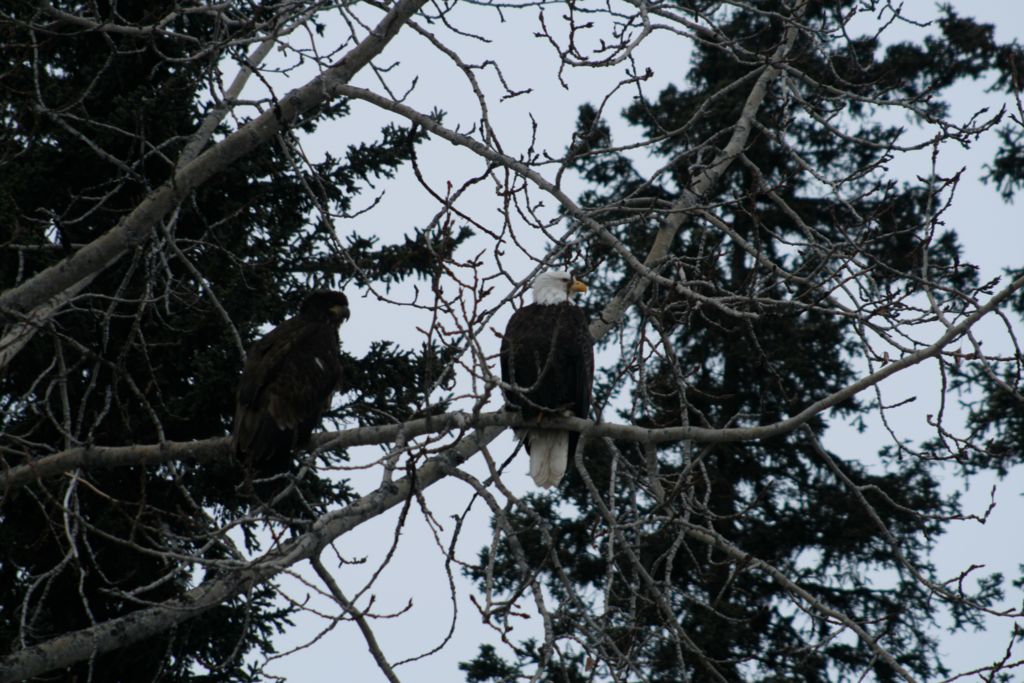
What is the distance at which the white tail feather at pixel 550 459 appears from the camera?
5.62m

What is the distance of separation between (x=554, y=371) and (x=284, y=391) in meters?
1.33

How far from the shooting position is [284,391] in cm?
500

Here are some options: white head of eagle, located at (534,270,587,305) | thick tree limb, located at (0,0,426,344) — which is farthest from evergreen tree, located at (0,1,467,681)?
thick tree limb, located at (0,0,426,344)

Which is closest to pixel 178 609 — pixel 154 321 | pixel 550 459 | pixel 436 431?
pixel 436 431

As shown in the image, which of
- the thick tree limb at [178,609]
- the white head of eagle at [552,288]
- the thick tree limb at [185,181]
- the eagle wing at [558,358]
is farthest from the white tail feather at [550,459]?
Result: the thick tree limb at [185,181]

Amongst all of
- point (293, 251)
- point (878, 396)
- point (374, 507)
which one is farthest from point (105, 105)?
point (878, 396)

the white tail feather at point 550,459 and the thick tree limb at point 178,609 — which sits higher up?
the white tail feather at point 550,459

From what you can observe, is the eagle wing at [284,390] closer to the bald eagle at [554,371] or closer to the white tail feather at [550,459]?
the bald eagle at [554,371]

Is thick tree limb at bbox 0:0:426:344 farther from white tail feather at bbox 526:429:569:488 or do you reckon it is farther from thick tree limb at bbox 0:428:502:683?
white tail feather at bbox 526:429:569:488

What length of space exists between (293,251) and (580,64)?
3646 millimetres

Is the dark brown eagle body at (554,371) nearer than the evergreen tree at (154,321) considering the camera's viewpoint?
Yes

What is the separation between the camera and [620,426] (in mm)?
4254

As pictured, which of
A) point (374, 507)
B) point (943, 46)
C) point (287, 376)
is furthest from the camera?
point (943, 46)

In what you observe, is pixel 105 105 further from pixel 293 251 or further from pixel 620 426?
pixel 620 426
